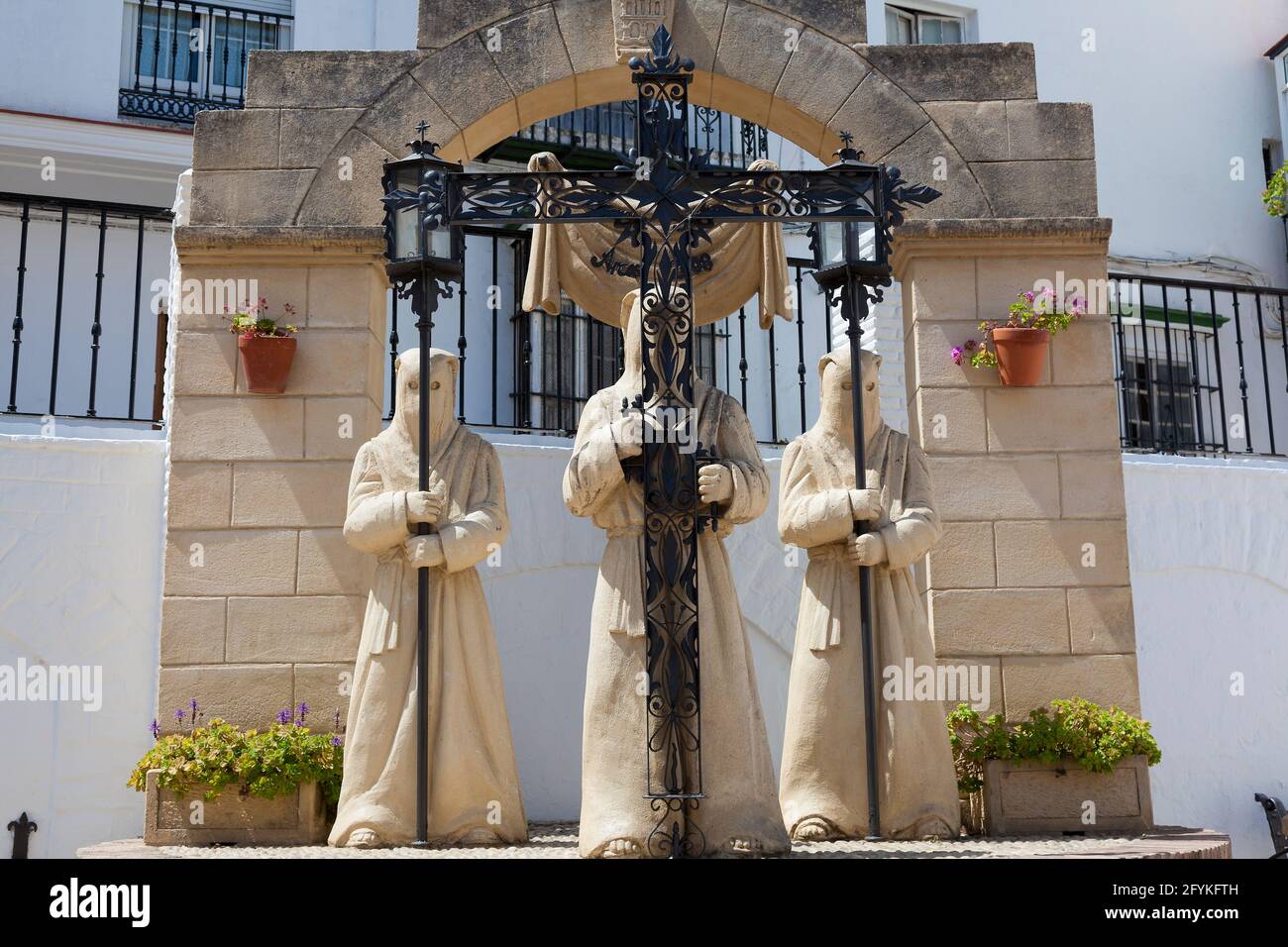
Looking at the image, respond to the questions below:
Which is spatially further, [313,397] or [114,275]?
[114,275]

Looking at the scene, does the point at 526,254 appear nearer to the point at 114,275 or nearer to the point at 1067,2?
the point at 114,275

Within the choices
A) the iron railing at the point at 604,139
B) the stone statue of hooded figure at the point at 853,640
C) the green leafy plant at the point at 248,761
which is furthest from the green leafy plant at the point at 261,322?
the iron railing at the point at 604,139

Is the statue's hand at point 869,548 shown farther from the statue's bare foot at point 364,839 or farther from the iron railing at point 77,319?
the iron railing at point 77,319

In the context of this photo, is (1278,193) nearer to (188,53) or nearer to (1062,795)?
(1062,795)

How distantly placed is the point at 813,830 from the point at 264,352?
370 centimetres

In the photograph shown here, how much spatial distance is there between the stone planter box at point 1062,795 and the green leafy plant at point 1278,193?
7.92m

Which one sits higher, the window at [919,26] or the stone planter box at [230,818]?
the window at [919,26]

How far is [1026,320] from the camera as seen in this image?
7629 millimetres

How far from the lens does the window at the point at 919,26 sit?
51.1 feet

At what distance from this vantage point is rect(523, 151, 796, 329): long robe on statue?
745 cm

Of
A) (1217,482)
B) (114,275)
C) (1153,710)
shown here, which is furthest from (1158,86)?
(114,275)

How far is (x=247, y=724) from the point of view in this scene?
717cm
